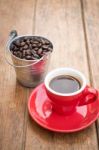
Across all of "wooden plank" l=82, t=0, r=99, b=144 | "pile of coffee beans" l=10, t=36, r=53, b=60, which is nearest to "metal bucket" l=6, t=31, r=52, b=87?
"pile of coffee beans" l=10, t=36, r=53, b=60

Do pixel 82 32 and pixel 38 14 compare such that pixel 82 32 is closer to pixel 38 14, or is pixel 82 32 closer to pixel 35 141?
pixel 38 14

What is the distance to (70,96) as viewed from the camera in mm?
731

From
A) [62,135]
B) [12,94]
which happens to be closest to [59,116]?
[62,135]

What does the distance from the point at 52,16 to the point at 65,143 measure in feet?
1.89

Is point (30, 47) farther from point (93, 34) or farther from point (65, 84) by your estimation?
point (93, 34)

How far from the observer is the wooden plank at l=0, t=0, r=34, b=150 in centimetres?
75

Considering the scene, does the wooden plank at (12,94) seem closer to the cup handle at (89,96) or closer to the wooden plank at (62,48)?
the wooden plank at (62,48)

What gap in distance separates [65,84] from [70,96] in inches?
2.2

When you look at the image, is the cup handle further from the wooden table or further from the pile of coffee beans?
the pile of coffee beans

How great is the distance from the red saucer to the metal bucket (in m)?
0.07

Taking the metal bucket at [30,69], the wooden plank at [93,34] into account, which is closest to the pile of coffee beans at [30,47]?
the metal bucket at [30,69]

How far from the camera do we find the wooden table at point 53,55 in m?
0.74

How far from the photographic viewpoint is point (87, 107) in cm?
80

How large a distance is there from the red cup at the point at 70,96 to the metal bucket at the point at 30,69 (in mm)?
69
